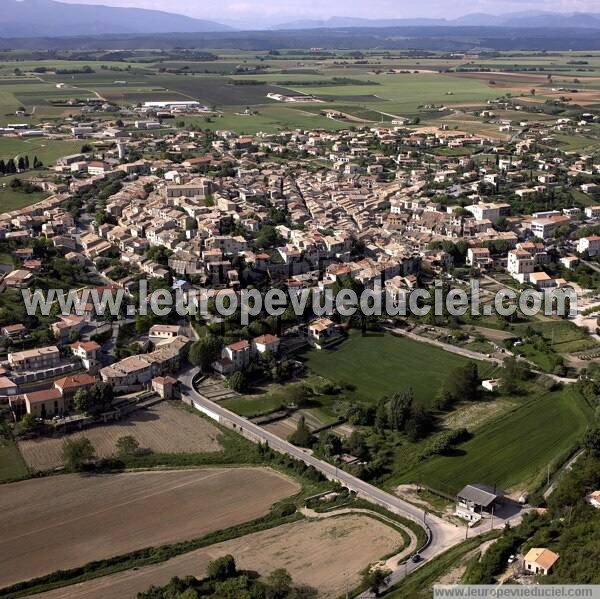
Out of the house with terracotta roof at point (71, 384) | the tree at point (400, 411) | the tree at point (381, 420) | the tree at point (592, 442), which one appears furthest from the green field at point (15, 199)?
the tree at point (592, 442)

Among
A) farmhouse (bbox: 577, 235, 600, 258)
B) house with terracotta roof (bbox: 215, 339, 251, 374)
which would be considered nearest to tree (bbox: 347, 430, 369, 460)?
house with terracotta roof (bbox: 215, 339, 251, 374)

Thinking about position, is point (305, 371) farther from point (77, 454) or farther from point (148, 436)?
point (77, 454)

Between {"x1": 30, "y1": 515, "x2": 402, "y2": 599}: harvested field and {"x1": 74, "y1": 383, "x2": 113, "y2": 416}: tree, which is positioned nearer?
{"x1": 30, "y1": 515, "x2": 402, "y2": 599}: harvested field

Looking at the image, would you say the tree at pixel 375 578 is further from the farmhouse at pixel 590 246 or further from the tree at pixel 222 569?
the farmhouse at pixel 590 246

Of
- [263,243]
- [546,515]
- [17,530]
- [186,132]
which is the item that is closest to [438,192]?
[263,243]

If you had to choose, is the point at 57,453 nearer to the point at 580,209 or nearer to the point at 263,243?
the point at 263,243

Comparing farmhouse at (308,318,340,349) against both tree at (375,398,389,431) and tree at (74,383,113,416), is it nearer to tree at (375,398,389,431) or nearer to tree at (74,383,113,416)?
tree at (375,398,389,431)

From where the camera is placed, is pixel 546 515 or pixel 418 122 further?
pixel 418 122
